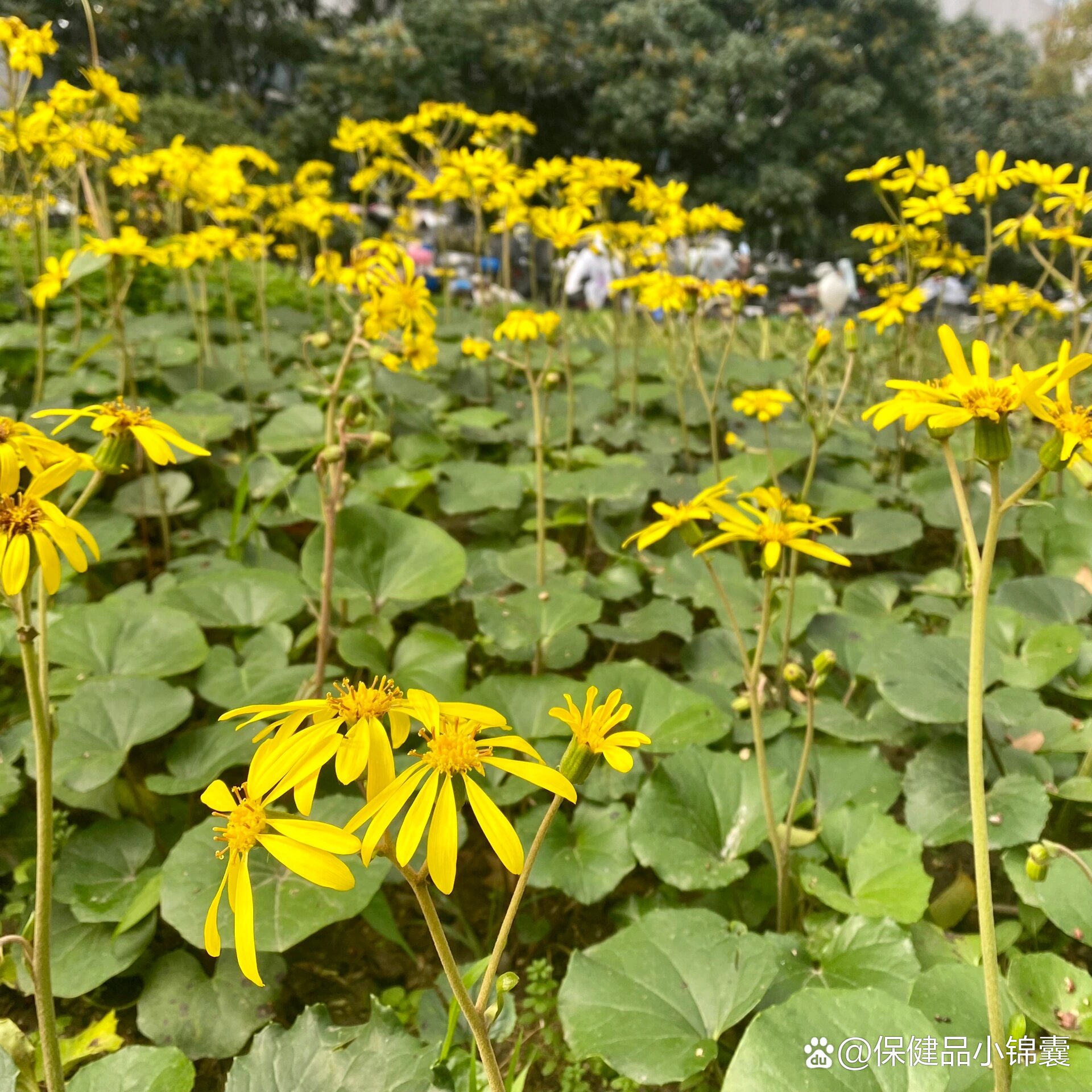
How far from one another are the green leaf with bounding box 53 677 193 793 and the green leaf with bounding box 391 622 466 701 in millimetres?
337

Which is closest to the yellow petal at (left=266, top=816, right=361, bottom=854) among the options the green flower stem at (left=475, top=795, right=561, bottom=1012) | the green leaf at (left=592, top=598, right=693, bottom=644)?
the green flower stem at (left=475, top=795, right=561, bottom=1012)

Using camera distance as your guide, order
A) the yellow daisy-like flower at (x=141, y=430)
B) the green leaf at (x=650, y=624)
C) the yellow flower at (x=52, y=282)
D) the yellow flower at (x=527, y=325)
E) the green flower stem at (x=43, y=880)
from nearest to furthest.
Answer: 1. the green flower stem at (x=43, y=880)
2. the yellow daisy-like flower at (x=141, y=430)
3. the green leaf at (x=650, y=624)
4. the yellow flower at (x=52, y=282)
5. the yellow flower at (x=527, y=325)

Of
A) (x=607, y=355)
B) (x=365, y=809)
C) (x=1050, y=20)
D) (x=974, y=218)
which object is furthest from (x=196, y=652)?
(x=1050, y=20)

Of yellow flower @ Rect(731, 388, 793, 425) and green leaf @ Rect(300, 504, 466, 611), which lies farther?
yellow flower @ Rect(731, 388, 793, 425)

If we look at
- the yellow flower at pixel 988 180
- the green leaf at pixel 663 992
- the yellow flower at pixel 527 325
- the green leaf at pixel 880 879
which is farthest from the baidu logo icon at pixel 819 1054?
the yellow flower at pixel 988 180

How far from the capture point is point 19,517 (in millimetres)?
660

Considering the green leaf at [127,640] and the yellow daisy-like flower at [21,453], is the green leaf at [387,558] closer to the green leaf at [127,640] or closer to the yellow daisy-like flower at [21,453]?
the green leaf at [127,640]

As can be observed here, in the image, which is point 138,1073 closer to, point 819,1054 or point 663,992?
point 663,992

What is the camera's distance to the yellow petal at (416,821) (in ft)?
1.53

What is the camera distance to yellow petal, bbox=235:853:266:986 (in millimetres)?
455

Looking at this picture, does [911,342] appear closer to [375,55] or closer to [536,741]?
[536,741]

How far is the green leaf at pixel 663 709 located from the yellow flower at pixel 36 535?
0.84m

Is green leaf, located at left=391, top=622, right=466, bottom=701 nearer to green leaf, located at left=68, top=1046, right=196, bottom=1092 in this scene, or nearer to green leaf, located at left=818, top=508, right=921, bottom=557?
green leaf, located at left=68, top=1046, right=196, bottom=1092

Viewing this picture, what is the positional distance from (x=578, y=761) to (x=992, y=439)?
0.47 m
